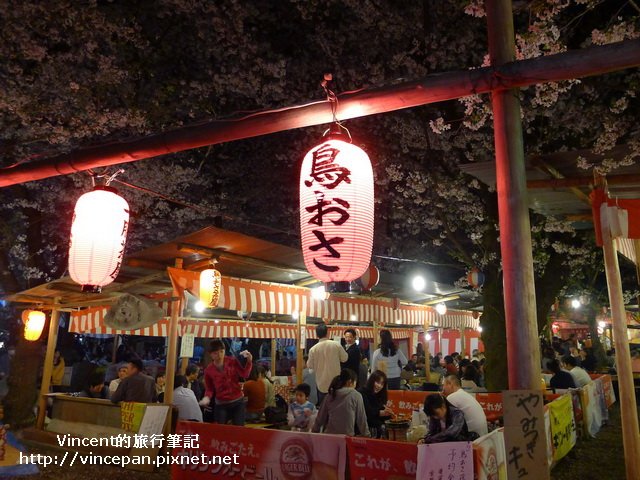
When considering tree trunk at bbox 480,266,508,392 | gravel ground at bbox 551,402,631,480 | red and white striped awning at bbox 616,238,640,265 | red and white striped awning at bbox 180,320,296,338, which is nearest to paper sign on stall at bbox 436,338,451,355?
red and white striped awning at bbox 180,320,296,338

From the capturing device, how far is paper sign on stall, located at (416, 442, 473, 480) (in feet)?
17.3

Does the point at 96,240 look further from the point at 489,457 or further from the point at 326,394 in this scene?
the point at 489,457

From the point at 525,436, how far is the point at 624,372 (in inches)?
185

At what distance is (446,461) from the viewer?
529 centimetres

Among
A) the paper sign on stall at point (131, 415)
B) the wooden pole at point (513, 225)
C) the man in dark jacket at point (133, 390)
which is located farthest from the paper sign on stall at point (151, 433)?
the wooden pole at point (513, 225)

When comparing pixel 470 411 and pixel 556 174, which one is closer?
pixel 470 411

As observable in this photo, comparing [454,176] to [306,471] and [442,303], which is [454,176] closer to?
[442,303]

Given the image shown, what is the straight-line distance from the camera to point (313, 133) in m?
15.5

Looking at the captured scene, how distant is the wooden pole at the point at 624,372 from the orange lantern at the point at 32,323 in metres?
14.1

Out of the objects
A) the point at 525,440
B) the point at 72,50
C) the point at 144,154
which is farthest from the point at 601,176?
the point at 72,50

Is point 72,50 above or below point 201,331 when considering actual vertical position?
above

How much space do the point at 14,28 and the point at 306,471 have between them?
11087mm

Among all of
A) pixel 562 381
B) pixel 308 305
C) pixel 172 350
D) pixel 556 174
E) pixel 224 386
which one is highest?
pixel 556 174

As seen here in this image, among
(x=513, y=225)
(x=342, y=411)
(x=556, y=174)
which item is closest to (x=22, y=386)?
(x=342, y=411)
